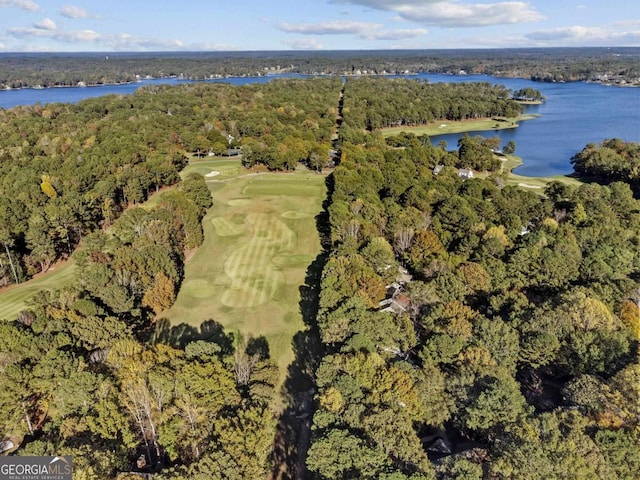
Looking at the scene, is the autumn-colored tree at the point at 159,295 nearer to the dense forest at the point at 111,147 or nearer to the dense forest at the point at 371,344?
the dense forest at the point at 371,344

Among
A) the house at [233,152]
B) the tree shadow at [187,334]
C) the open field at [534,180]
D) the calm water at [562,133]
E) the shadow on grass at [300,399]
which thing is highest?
the calm water at [562,133]

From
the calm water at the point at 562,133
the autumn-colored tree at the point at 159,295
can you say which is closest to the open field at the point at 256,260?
the autumn-colored tree at the point at 159,295

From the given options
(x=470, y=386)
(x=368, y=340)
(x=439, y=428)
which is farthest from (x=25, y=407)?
(x=470, y=386)

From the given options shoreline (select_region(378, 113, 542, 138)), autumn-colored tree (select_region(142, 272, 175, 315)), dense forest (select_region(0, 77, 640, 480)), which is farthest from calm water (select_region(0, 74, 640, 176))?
autumn-colored tree (select_region(142, 272, 175, 315))

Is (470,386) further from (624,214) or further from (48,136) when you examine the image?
(48,136)

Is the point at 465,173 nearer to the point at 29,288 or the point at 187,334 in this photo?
the point at 187,334

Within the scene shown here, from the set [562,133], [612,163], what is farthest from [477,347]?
[562,133]

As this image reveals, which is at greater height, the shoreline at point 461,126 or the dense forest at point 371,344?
the shoreline at point 461,126
